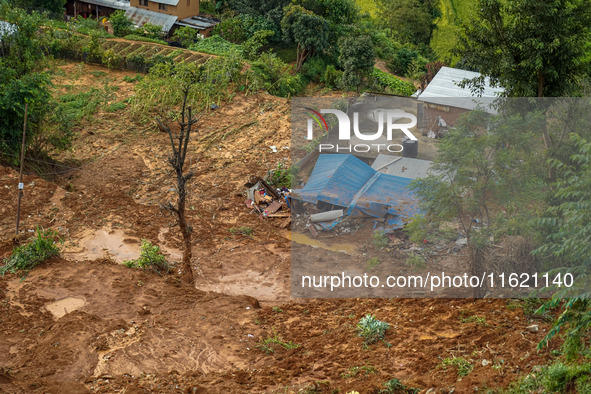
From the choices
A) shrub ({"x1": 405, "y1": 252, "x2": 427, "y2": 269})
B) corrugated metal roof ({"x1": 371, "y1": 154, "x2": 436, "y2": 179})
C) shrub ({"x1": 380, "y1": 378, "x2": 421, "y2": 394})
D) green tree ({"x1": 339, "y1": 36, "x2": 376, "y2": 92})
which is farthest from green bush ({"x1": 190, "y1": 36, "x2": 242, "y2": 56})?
shrub ({"x1": 380, "y1": 378, "x2": 421, "y2": 394})

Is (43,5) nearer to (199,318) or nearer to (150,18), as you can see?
(150,18)

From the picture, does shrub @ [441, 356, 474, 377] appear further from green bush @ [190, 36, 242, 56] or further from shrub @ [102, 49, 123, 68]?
shrub @ [102, 49, 123, 68]

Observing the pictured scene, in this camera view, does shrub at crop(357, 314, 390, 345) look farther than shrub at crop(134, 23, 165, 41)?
No

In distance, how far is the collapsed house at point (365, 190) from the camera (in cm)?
1114

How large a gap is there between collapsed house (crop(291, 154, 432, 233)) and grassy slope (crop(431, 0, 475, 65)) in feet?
89.1

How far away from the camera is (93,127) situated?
2145 cm

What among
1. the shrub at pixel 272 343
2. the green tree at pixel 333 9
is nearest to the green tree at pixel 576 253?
the shrub at pixel 272 343

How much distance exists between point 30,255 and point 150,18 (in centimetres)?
2315

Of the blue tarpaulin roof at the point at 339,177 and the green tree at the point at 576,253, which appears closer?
the green tree at the point at 576,253

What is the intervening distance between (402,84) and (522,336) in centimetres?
2099

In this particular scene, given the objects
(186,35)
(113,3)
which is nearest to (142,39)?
(186,35)

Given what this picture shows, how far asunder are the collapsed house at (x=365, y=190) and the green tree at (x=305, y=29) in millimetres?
17610

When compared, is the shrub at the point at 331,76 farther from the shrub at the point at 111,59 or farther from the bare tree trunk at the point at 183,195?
the bare tree trunk at the point at 183,195

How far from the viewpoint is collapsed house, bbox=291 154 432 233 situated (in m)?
11.1
